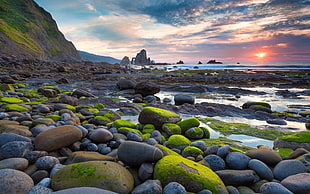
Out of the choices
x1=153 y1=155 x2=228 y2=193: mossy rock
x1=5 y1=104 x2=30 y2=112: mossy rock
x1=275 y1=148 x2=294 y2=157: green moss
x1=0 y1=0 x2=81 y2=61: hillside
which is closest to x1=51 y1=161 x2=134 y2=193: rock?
x1=153 y1=155 x2=228 y2=193: mossy rock

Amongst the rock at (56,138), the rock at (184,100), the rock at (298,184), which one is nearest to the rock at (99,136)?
the rock at (56,138)

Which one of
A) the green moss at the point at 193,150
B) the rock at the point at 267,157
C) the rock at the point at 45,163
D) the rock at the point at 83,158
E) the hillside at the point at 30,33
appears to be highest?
the hillside at the point at 30,33

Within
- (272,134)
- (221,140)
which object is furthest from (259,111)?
(221,140)

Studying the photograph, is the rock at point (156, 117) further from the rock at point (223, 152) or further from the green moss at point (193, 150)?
the rock at point (223, 152)

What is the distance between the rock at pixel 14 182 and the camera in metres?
2.16

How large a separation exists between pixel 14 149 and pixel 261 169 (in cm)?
409

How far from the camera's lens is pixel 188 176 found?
268 cm

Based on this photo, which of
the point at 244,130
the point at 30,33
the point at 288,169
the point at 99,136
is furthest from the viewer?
the point at 30,33

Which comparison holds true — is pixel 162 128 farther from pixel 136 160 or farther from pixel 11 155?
pixel 11 155

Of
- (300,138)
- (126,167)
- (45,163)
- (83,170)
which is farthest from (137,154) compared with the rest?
(300,138)

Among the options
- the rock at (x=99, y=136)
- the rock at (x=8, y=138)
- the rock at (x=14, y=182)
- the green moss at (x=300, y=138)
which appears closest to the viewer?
the rock at (x=14, y=182)

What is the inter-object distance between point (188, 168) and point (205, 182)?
0.31 m

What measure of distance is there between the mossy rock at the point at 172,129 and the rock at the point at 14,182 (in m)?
3.64

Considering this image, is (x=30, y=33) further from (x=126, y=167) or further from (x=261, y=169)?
(x=261, y=169)
